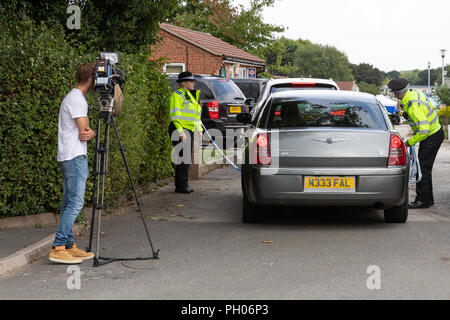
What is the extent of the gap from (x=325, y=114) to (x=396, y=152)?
952 millimetres

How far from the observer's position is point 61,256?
6.63m

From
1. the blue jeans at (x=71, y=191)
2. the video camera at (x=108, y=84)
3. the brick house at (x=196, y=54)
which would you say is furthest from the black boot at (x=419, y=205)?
the brick house at (x=196, y=54)

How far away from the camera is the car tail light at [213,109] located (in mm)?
19797

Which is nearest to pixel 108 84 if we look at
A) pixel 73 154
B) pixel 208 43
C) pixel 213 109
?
pixel 73 154

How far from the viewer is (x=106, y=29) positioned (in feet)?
35.8

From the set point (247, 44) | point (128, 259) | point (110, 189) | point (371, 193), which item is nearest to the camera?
point (128, 259)

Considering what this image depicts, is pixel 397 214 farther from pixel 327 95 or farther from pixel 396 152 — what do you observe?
pixel 327 95

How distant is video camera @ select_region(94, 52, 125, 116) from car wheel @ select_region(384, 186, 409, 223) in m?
3.79

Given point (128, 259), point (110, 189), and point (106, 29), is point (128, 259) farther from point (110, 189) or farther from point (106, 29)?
point (106, 29)

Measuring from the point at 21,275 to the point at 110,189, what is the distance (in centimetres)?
310

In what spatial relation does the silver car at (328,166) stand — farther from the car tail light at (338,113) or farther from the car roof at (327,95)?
the car roof at (327,95)

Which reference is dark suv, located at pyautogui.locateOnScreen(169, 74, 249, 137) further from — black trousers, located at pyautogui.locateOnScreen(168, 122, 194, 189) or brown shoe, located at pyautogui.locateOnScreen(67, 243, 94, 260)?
brown shoe, located at pyautogui.locateOnScreen(67, 243, 94, 260)

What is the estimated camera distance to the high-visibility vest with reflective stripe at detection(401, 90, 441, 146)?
9711 mm
